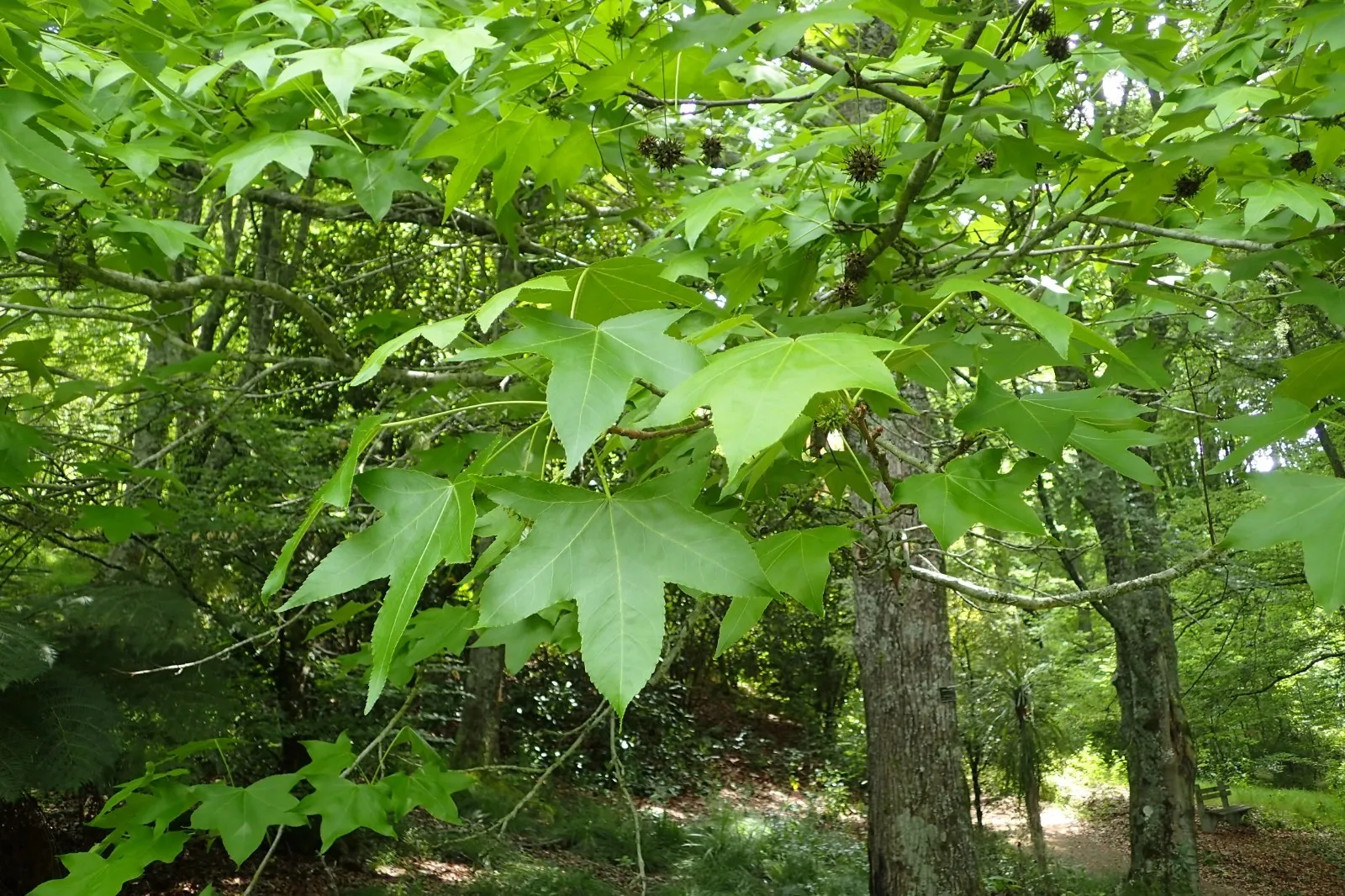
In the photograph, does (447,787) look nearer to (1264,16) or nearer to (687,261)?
(687,261)

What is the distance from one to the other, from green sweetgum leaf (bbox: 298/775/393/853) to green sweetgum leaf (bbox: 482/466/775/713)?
4.25 feet

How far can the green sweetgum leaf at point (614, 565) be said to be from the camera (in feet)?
3.01

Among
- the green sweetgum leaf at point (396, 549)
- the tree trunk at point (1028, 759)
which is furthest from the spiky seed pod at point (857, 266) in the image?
the tree trunk at point (1028, 759)

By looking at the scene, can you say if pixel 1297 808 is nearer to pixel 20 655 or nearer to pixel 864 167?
pixel 864 167

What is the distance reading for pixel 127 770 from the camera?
15.0 ft

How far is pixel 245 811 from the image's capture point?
2014mm

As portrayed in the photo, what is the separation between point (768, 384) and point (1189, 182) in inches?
68.1

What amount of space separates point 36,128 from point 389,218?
2116mm

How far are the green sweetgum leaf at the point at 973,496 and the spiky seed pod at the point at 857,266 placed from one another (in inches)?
23.7

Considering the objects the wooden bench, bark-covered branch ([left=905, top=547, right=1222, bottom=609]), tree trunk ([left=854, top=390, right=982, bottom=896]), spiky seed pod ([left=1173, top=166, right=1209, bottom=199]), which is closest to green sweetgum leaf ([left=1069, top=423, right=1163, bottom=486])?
bark-covered branch ([left=905, top=547, right=1222, bottom=609])

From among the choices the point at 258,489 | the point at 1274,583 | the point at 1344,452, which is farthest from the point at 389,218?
the point at 1344,452

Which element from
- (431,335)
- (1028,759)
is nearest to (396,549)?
(431,335)

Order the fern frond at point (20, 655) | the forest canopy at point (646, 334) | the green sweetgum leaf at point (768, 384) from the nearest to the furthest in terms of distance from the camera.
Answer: the green sweetgum leaf at point (768, 384) < the forest canopy at point (646, 334) < the fern frond at point (20, 655)

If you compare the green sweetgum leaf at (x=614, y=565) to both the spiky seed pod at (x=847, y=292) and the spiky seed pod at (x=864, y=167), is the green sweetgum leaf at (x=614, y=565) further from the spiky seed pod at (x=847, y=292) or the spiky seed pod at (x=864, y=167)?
the spiky seed pod at (x=864, y=167)
